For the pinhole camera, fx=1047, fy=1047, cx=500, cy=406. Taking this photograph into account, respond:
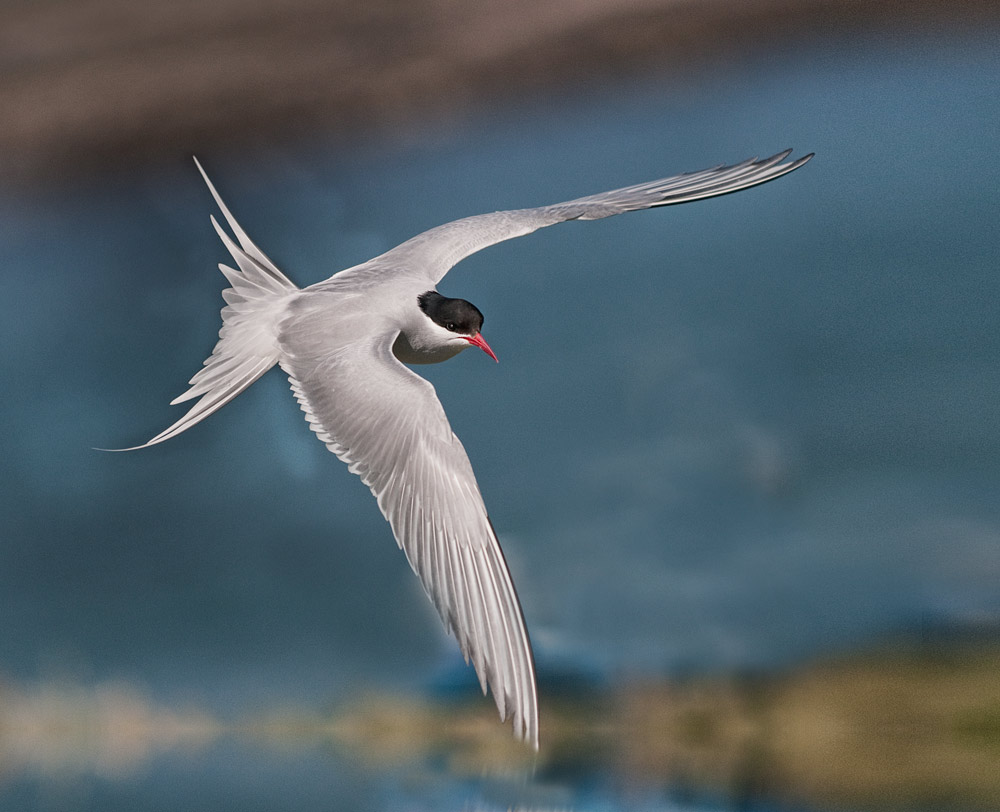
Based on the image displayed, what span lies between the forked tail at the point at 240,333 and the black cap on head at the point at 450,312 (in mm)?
355

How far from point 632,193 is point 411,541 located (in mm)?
1500

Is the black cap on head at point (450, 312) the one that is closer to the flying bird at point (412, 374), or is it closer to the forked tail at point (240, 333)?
the flying bird at point (412, 374)

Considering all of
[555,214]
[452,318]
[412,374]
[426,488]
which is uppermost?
[555,214]

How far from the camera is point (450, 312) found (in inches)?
97.4

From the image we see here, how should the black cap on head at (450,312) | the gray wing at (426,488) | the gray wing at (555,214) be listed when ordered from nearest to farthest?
the gray wing at (426,488) < the black cap on head at (450,312) < the gray wing at (555,214)

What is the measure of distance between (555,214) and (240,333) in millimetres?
926

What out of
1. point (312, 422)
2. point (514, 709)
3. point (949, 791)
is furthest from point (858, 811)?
point (312, 422)

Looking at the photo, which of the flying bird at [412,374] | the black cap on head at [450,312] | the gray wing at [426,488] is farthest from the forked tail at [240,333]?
the black cap on head at [450,312]

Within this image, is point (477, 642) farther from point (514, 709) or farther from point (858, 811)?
point (858, 811)

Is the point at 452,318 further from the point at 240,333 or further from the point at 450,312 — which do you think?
the point at 240,333

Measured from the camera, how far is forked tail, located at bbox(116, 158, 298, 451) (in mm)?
2482

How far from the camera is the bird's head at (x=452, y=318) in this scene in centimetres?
248

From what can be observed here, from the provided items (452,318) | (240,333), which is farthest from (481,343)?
(240,333)

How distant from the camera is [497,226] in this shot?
2828 millimetres
